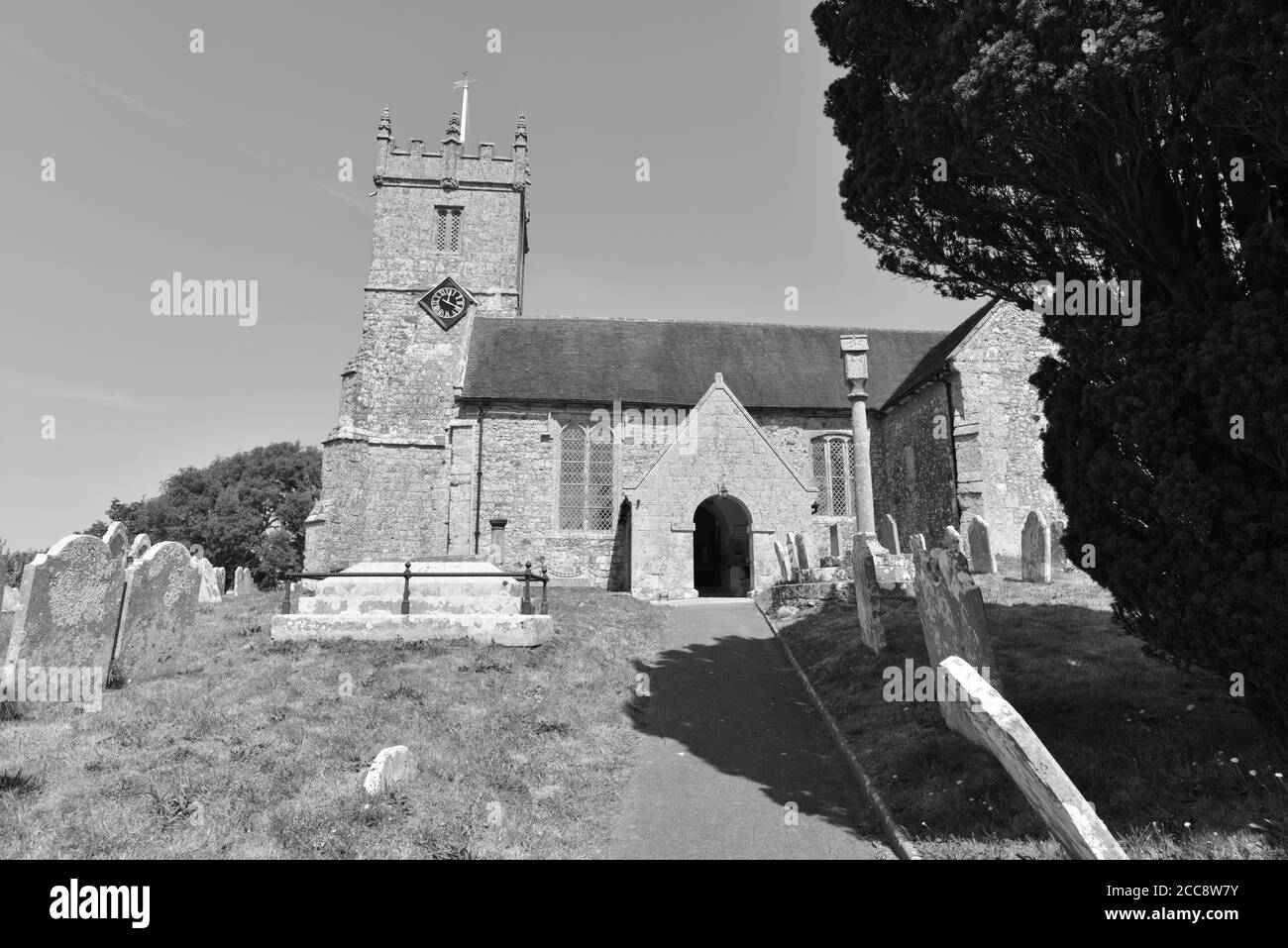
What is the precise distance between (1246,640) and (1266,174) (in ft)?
12.5

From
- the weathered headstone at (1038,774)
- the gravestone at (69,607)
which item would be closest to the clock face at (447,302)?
the gravestone at (69,607)

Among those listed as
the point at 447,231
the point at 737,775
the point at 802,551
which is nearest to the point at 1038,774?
the point at 737,775

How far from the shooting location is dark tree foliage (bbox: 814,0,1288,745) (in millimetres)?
4703

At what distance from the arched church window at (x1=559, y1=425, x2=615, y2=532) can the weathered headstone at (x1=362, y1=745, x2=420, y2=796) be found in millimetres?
16975

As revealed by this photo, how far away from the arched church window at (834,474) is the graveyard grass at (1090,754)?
45.1 ft

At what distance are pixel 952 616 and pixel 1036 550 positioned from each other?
30.6ft

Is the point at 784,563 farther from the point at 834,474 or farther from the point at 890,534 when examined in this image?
the point at 834,474

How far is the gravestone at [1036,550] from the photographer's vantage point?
14508 millimetres

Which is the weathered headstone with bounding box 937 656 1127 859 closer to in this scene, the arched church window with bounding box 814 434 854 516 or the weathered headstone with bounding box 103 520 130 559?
the weathered headstone with bounding box 103 520 130 559

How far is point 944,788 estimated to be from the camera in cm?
551

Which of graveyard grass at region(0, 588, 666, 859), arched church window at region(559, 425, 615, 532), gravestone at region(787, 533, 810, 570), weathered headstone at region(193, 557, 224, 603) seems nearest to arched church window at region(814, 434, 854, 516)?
gravestone at region(787, 533, 810, 570)
